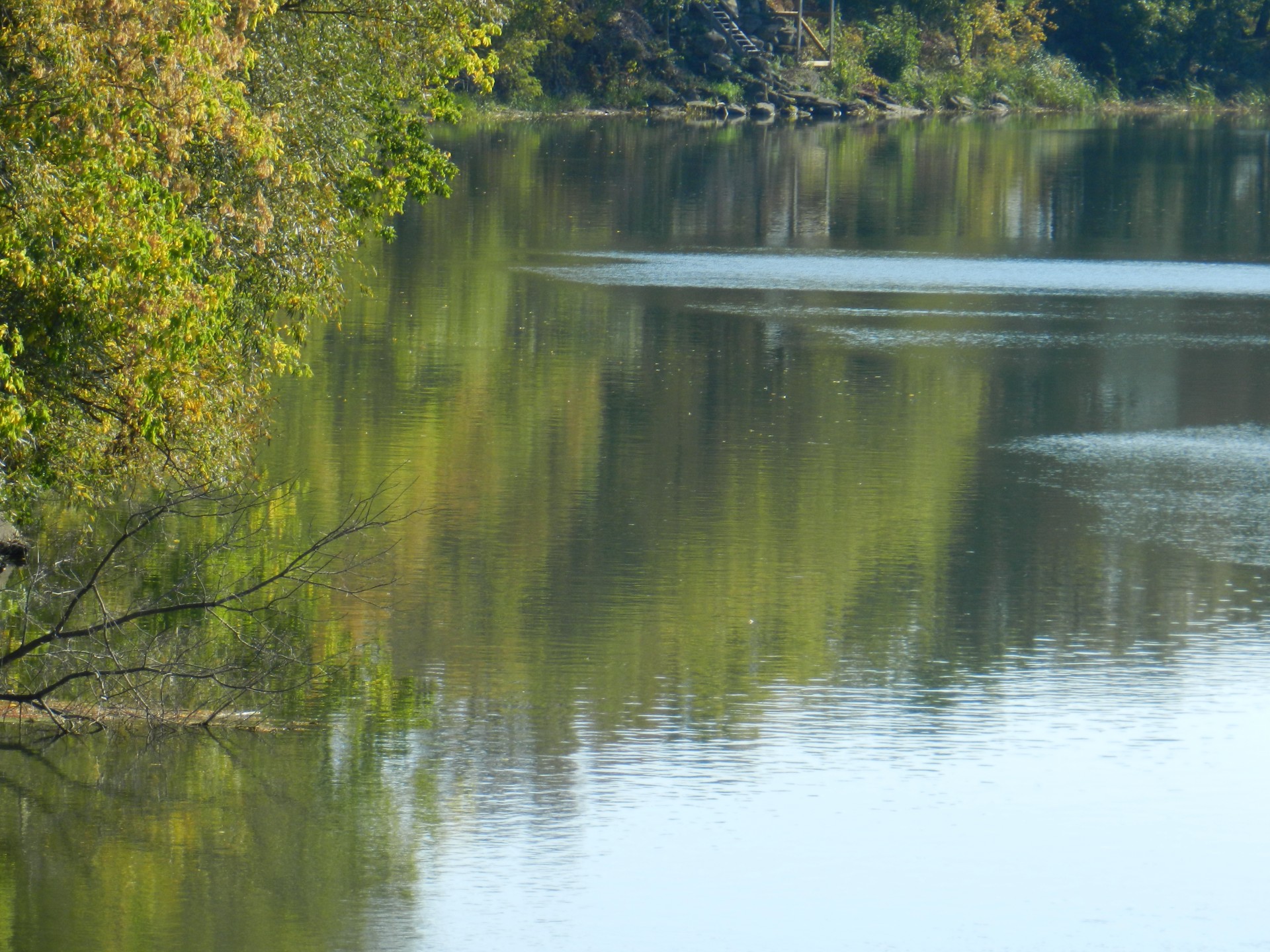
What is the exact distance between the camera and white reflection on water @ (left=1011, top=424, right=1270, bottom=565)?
17125 mm

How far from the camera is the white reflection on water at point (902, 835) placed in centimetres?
926

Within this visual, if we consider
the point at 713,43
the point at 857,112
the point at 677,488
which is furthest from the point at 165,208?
the point at 857,112

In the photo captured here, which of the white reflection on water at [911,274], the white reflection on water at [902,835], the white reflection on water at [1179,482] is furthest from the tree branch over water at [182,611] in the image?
the white reflection on water at [911,274]

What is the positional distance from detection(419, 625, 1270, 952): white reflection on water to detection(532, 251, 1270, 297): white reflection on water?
20397 mm

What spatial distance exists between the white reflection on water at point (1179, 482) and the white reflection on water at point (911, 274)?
1160 centimetres

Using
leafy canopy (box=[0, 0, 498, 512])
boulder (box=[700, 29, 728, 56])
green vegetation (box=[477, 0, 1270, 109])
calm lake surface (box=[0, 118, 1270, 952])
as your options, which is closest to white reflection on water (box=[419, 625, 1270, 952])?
calm lake surface (box=[0, 118, 1270, 952])

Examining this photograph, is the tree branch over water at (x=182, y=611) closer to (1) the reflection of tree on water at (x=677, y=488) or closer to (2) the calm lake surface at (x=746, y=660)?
(2) the calm lake surface at (x=746, y=660)

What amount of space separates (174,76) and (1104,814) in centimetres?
647

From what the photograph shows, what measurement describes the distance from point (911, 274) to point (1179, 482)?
15.6 m

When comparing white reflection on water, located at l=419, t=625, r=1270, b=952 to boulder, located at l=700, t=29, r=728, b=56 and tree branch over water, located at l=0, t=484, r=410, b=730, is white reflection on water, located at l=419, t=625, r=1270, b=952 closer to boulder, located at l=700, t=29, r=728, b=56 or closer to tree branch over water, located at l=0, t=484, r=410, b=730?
tree branch over water, located at l=0, t=484, r=410, b=730

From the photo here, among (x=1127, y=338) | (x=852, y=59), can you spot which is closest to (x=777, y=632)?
(x=1127, y=338)

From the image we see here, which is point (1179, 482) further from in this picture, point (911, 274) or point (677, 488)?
point (911, 274)

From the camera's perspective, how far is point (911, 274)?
34.5 metres

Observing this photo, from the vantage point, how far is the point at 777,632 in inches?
550
